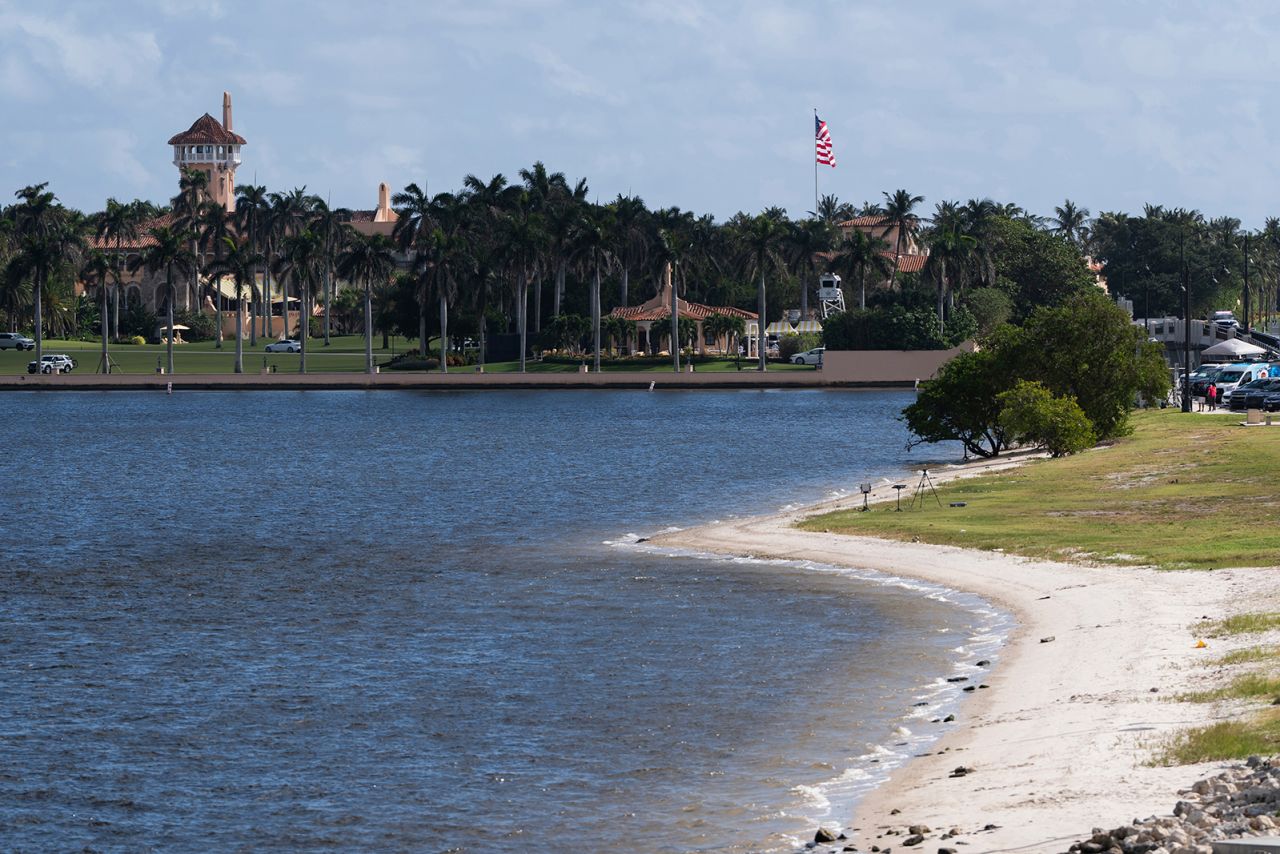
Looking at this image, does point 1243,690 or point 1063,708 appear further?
point 1063,708

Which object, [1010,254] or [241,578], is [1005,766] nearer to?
[241,578]

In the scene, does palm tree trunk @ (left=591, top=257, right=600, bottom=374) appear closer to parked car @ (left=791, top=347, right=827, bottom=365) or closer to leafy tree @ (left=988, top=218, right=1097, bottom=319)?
parked car @ (left=791, top=347, right=827, bottom=365)

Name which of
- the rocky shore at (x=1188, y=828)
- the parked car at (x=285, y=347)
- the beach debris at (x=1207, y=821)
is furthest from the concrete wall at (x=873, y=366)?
the beach debris at (x=1207, y=821)

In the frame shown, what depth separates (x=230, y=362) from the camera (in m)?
187

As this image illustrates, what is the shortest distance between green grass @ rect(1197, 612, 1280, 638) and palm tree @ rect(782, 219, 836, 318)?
146 m

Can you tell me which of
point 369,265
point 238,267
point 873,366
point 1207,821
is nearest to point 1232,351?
point 873,366

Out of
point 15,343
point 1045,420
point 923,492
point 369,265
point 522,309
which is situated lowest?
point 923,492

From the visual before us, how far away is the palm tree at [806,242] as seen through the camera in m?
173

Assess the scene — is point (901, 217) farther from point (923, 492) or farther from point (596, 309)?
point (923, 492)

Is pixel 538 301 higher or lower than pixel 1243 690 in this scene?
higher

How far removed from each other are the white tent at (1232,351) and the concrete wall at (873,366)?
131 feet

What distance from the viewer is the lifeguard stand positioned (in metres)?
176

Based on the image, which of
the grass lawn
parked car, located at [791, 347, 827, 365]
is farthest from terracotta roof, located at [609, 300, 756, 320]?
the grass lawn

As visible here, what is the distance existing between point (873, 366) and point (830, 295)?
1091 centimetres
